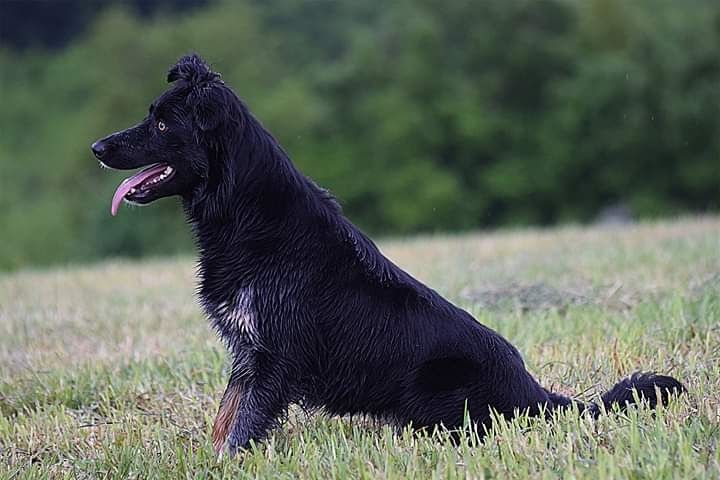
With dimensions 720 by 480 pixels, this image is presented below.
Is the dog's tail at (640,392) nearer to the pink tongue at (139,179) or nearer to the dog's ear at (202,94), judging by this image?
the dog's ear at (202,94)

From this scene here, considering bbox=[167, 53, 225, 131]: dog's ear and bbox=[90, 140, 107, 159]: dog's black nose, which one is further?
bbox=[90, 140, 107, 159]: dog's black nose

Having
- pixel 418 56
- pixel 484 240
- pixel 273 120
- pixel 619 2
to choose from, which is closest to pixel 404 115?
pixel 418 56

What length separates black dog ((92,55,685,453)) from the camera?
4.34 m

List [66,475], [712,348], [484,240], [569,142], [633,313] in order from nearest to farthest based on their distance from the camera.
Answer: [66,475] < [712,348] < [633,313] < [484,240] < [569,142]

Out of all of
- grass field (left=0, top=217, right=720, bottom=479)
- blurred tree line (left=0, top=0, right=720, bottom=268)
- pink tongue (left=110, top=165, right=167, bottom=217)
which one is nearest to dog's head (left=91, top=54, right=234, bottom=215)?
pink tongue (left=110, top=165, right=167, bottom=217)

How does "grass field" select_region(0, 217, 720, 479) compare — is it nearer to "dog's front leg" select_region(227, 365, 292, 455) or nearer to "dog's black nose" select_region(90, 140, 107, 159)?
"dog's front leg" select_region(227, 365, 292, 455)

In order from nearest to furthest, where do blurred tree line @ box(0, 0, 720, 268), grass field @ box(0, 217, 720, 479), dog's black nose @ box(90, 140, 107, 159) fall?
grass field @ box(0, 217, 720, 479) < dog's black nose @ box(90, 140, 107, 159) < blurred tree line @ box(0, 0, 720, 268)

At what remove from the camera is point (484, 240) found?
15.4 m

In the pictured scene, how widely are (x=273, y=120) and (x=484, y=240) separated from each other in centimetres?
2677

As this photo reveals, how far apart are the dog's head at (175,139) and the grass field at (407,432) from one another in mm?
1329

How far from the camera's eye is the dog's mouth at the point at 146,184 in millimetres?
4445

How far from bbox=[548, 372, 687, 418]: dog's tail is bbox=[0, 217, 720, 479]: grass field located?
0.12 meters

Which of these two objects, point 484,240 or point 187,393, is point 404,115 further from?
point 187,393

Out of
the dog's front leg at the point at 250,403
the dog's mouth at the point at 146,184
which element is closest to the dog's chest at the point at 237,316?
the dog's front leg at the point at 250,403
